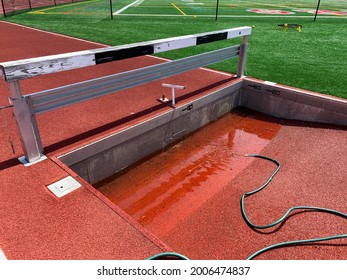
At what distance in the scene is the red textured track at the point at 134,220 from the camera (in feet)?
8.18

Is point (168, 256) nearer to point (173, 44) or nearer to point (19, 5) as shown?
point (173, 44)

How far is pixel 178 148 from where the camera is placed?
5195mm

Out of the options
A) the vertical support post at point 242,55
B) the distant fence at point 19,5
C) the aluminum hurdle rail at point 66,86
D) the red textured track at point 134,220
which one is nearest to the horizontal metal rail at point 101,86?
the aluminum hurdle rail at point 66,86

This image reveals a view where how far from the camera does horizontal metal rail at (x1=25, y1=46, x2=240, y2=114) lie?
3412 mm

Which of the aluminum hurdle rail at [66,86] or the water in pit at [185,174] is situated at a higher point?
the aluminum hurdle rail at [66,86]

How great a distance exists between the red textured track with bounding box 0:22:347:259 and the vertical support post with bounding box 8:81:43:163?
17 centimetres

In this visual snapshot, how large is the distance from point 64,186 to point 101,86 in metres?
1.60

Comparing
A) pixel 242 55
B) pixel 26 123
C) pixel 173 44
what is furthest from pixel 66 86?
pixel 242 55

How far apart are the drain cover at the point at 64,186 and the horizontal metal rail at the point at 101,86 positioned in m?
0.91

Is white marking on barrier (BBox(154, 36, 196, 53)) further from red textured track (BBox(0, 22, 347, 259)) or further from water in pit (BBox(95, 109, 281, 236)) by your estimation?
water in pit (BBox(95, 109, 281, 236))

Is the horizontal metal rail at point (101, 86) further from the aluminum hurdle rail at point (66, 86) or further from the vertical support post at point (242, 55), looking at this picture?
the vertical support post at point (242, 55)

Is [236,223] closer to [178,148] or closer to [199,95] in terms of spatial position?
[178,148]
